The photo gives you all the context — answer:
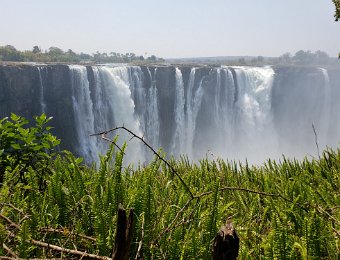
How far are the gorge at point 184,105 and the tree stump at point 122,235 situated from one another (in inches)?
Answer: 1110

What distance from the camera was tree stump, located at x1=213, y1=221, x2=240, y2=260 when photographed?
951 millimetres

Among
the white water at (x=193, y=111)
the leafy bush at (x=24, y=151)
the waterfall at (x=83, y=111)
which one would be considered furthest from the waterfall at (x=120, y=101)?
the leafy bush at (x=24, y=151)

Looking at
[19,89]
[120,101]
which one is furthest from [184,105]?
[19,89]

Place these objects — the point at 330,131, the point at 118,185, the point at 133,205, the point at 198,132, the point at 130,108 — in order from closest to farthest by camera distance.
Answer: the point at 133,205 < the point at 118,185 < the point at 130,108 < the point at 198,132 < the point at 330,131

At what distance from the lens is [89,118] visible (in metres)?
37.8

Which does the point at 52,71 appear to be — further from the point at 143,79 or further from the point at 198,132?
the point at 198,132

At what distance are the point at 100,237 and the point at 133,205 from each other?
280 mm

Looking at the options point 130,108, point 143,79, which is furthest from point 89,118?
point 143,79

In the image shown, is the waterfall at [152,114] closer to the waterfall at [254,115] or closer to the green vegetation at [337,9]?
the waterfall at [254,115]

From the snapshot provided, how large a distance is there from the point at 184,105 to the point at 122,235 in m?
43.5

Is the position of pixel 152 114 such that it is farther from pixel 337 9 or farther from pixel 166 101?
pixel 337 9

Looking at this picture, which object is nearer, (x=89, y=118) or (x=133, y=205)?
(x=133, y=205)

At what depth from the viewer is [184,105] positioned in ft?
146

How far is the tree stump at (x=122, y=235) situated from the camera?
3.42ft
